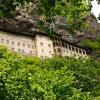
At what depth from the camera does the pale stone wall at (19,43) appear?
73.9 m

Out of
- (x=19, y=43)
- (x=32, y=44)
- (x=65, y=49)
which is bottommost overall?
(x=65, y=49)

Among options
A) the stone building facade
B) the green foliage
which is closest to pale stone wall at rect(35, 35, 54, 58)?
the stone building facade

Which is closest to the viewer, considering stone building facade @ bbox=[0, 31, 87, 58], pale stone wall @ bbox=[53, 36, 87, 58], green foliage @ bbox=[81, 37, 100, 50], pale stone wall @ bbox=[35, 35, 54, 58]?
stone building facade @ bbox=[0, 31, 87, 58]

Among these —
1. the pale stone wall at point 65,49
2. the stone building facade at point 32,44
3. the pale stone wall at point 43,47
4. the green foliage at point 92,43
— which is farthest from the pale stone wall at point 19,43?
the green foliage at point 92,43

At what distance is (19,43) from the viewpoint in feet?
251

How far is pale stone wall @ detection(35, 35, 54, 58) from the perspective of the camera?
76188 mm

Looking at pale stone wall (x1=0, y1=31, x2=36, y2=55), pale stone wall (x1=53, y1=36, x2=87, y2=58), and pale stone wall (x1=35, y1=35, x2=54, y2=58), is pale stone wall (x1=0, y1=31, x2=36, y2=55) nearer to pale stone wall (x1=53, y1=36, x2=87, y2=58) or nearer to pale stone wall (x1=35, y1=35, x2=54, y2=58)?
pale stone wall (x1=35, y1=35, x2=54, y2=58)

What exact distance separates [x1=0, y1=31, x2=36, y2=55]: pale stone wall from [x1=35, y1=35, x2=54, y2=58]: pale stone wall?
1.42 metres

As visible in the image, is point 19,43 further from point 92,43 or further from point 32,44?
point 92,43

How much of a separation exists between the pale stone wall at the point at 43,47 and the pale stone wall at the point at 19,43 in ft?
4.65

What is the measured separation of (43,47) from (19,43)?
5.82 meters

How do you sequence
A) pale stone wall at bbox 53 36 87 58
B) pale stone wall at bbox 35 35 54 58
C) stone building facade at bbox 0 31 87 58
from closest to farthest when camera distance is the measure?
1. stone building facade at bbox 0 31 87 58
2. pale stone wall at bbox 35 35 54 58
3. pale stone wall at bbox 53 36 87 58

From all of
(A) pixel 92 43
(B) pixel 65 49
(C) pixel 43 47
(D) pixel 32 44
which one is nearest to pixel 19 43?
(D) pixel 32 44

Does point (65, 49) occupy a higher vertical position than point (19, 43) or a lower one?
lower
